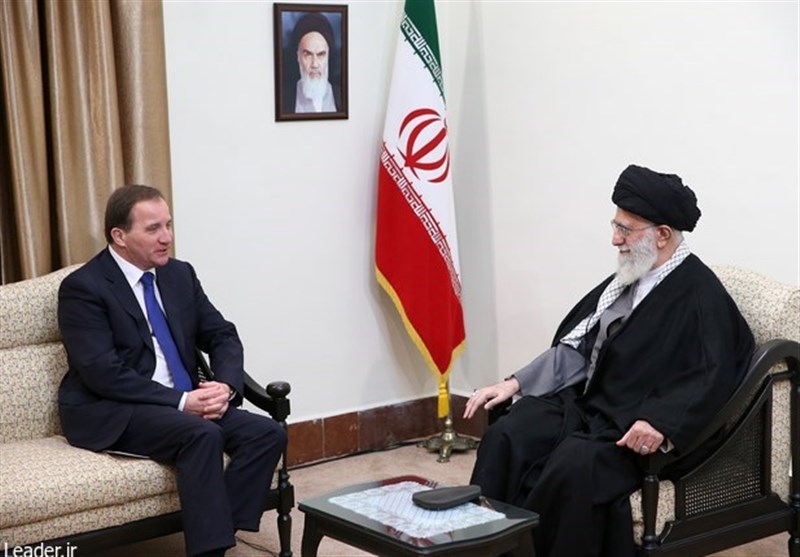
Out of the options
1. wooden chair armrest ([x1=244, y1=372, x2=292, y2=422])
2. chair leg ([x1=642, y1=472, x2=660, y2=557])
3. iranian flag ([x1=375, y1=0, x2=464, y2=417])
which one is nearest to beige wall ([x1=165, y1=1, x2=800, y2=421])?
iranian flag ([x1=375, y1=0, x2=464, y2=417])

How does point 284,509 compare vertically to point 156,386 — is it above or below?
below

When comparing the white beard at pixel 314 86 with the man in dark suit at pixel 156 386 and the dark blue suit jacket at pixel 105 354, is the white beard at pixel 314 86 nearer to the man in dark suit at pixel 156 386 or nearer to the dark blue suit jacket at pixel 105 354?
the man in dark suit at pixel 156 386

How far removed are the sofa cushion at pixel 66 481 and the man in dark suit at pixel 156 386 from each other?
6 centimetres

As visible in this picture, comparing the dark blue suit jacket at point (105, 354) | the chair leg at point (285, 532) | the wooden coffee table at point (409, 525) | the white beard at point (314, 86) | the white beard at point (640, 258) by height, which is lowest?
the chair leg at point (285, 532)

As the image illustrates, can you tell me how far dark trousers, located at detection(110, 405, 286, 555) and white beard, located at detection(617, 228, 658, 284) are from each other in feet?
3.99

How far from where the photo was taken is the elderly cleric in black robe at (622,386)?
3639 millimetres

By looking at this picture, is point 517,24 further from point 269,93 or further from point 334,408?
point 334,408

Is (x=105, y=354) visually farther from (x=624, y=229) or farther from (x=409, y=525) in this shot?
(x=624, y=229)

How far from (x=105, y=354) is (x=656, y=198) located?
175 cm

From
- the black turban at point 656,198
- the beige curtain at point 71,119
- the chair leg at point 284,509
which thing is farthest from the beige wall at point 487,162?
the chair leg at point 284,509

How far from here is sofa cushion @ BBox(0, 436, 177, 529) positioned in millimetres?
3637

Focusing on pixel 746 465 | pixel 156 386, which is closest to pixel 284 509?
pixel 156 386

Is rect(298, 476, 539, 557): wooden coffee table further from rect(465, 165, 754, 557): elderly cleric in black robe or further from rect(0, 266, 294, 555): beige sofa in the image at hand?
rect(0, 266, 294, 555): beige sofa

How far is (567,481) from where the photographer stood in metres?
3.66
